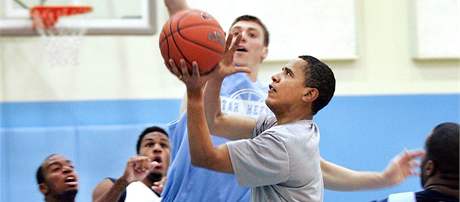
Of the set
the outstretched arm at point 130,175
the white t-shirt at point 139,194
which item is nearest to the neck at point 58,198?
the outstretched arm at point 130,175

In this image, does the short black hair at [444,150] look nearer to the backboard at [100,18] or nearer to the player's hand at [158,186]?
the player's hand at [158,186]

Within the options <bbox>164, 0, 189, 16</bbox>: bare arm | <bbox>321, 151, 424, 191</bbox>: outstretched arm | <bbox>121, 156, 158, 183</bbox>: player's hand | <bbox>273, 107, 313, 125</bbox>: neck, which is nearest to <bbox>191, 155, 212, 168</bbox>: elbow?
<bbox>273, 107, 313, 125</bbox>: neck

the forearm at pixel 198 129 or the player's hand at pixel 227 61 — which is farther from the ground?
the player's hand at pixel 227 61

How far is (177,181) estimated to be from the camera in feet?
10.7

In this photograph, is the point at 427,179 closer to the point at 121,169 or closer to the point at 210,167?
the point at 210,167

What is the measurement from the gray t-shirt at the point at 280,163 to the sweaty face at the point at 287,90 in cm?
7

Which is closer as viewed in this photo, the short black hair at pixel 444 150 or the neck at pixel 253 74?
the short black hair at pixel 444 150

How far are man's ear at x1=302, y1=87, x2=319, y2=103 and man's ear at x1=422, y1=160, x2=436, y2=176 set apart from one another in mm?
395

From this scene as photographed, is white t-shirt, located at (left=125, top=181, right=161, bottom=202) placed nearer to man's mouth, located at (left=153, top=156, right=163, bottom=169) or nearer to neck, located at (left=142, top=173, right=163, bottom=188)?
neck, located at (left=142, top=173, right=163, bottom=188)

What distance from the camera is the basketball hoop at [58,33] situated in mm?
5320

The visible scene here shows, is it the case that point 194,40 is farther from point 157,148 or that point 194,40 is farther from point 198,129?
point 157,148

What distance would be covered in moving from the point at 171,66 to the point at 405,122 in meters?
3.61

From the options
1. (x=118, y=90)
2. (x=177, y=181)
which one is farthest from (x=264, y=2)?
(x=177, y=181)

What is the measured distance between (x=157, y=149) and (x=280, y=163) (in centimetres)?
228
